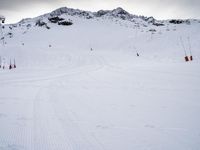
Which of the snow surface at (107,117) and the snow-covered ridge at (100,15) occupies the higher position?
the snow-covered ridge at (100,15)

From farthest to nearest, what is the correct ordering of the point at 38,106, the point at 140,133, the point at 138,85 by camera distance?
the point at 138,85
the point at 38,106
the point at 140,133

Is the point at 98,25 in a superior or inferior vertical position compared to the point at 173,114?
superior

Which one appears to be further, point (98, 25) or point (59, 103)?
point (98, 25)

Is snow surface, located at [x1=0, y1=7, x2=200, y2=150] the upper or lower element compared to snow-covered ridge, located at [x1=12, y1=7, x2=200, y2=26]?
lower

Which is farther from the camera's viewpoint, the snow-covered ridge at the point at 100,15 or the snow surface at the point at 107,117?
the snow-covered ridge at the point at 100,15

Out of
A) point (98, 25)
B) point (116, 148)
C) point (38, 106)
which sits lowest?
point (116, 148)

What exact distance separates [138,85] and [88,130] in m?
4.36

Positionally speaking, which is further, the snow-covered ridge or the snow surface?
the snow-covered ridge

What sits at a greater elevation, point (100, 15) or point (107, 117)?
point (100, 15)

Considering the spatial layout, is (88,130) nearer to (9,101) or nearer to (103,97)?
(103,97)

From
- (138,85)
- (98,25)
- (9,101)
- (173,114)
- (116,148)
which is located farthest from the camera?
(98,25)

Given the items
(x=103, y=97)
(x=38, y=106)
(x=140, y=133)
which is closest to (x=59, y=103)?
(x=38, y=106)

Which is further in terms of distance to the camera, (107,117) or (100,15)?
(100,15)

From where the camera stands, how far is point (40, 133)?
13.3 ft
